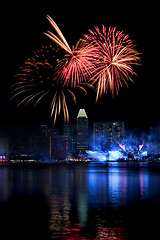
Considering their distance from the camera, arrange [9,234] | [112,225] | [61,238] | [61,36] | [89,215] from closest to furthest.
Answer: [61,238]
[9,234]
[112,225]
[89,215]
[61,36]

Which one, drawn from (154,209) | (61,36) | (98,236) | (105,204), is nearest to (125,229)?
(98,236)

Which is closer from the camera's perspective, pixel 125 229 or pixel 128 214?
pixel 125 229

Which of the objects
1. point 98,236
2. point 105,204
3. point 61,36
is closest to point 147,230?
point 98,236

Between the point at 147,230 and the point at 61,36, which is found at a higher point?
Result: the point at 61,36

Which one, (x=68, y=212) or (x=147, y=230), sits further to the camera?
(x=68, y=212)

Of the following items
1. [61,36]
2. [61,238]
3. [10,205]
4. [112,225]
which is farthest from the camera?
[61,36]

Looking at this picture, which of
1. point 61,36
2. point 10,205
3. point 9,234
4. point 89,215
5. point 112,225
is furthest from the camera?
point 61,36

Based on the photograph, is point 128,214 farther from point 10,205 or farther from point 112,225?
point 10,205

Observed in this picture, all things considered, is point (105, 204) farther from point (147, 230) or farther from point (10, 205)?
point (147, 230)

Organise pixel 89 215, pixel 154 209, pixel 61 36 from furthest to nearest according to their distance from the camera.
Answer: pixel 61 36, pixel 154 209, pixel 89 215
